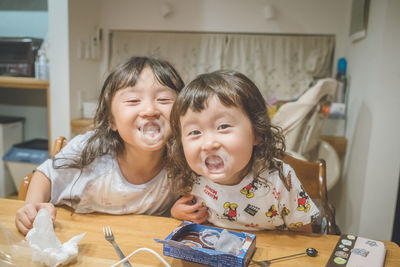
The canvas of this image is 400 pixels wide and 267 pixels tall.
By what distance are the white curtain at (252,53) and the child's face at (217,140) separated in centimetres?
231

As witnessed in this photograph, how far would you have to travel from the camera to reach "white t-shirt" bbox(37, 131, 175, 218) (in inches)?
44.3

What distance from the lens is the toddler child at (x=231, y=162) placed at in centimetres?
82

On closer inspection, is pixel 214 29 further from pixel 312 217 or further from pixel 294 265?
pixel 294 265

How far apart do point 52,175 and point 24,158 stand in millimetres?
2105

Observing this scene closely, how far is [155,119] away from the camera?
3.26ft

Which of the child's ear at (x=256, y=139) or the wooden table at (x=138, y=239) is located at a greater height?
the child's ear at (x=256, y=139)

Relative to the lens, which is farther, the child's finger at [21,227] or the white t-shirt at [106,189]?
the white t-shirt at [106,189]

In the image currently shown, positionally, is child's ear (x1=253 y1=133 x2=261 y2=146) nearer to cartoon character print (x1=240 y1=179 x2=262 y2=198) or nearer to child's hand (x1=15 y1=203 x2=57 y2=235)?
cartoon character print (x1=240 y1=179 x2=262 y2=198)

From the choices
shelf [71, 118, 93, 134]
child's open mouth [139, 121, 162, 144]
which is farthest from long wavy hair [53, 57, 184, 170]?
shelf [71, 118, 93, 134]

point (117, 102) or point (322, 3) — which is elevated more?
point (322, 3)

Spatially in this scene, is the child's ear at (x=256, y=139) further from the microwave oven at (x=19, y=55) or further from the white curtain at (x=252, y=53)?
the microwave oven at (x=19, y=55)

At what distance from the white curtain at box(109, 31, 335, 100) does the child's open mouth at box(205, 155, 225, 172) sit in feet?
7.68

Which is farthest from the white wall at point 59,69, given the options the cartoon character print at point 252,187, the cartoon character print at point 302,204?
the cartoon character print at point 302,204

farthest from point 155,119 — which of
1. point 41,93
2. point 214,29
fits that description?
point 41,93
